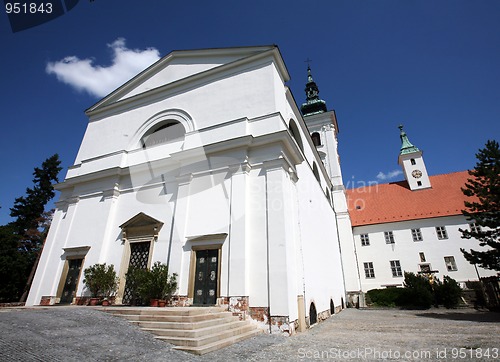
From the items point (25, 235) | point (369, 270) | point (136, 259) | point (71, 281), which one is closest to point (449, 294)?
point (369, 270)

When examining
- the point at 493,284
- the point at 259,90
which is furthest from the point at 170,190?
the point at 493,284

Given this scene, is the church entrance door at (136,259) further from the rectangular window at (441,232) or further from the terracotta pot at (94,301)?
the rectangular window at (441,232)

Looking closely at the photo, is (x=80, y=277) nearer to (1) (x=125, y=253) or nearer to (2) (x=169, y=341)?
(1) (x=125, y=253)

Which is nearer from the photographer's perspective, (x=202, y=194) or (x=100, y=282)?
A: (x=100, y=282)

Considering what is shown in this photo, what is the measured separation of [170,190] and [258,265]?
4.92 metres

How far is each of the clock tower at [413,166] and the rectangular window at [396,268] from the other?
347 inches

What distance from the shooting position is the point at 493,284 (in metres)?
14.3

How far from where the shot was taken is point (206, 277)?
8.55 m

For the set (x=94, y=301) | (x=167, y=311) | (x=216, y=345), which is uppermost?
(x=94, y=301)

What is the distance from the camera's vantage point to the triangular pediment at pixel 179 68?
1190cm

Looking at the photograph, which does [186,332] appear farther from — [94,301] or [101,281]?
[94,301]

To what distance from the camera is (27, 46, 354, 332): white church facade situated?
8.12 metres

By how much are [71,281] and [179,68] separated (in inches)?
434

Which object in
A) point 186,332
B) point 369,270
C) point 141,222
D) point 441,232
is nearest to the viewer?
point 186,332
